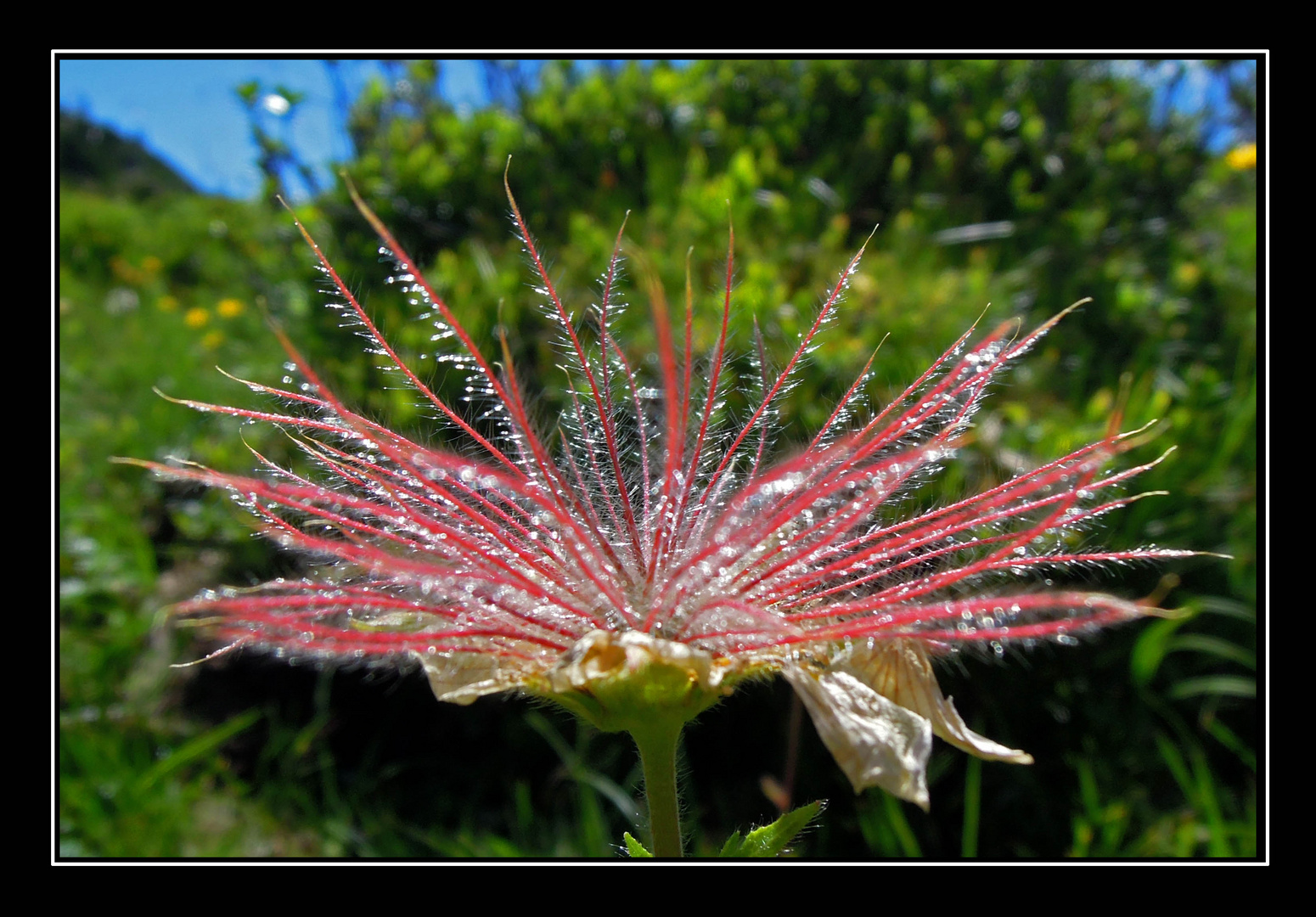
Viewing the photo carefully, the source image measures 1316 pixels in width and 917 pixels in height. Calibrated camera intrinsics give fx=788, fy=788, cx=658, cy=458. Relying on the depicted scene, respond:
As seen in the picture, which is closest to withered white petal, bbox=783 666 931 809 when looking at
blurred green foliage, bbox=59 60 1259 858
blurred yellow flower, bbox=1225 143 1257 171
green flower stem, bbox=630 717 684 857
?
green flower stem, bbox=630 717 684 857

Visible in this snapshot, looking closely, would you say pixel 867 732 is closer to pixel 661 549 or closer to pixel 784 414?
pixel 661 549

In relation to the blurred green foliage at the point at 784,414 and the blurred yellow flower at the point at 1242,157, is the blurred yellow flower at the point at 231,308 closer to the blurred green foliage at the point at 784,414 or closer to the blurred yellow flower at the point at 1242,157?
the blurred green foliage at the point at 784,414

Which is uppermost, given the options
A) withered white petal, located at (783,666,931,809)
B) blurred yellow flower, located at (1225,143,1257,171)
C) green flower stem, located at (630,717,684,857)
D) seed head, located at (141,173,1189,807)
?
blurred yellow flower, located at (1225,143,1257,171)

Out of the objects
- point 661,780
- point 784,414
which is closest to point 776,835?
point 661,780

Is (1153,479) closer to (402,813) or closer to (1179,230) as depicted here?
(1179,230)

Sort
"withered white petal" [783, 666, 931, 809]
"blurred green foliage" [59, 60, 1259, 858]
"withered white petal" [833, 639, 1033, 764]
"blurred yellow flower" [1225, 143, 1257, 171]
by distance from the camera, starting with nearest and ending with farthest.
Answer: "withered white petal" [783, 666, 931, 809] < "withered white petal" [833, 639, 1033, 764] < "blurred green foliage" [59, 60, 1259, 858] < "blurred yellow flower" [1225, 143, 1257, 171]

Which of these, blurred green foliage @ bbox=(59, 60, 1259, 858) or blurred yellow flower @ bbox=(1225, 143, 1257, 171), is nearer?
→ blurred green foliage @ bbox=(59, 60, 1259, 858)

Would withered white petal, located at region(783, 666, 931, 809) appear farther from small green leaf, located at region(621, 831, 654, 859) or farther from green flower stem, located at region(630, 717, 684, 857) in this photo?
small green leaf, located at region(621, 831, 654, 859)
